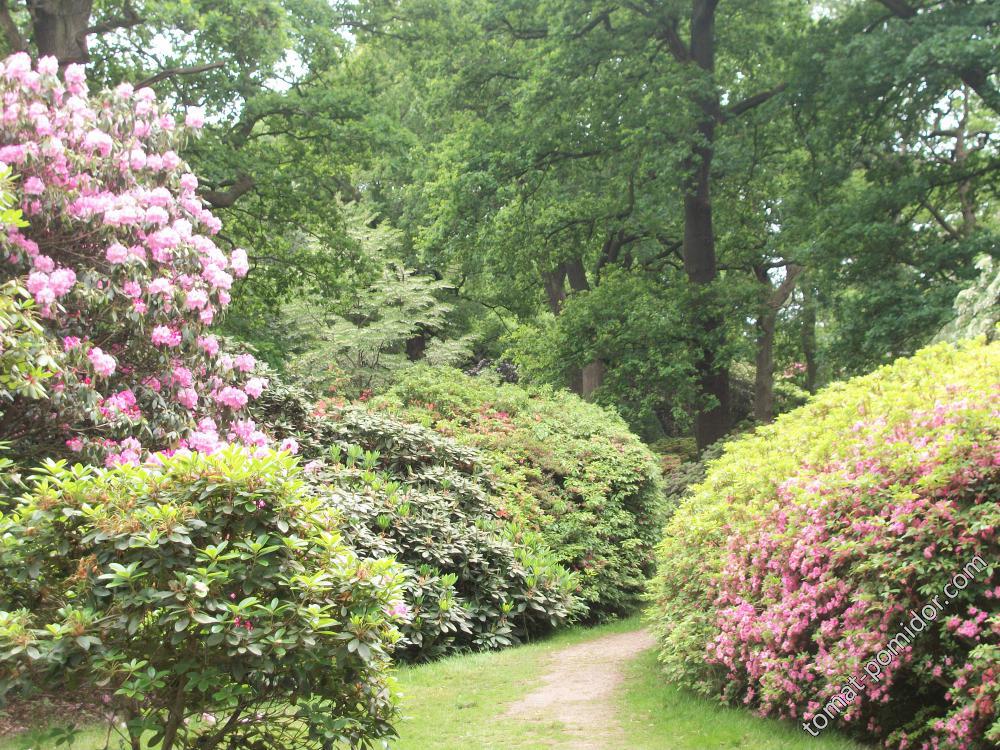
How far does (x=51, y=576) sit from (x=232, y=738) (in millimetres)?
1138

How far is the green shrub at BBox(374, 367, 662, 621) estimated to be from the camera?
1070 centimetres

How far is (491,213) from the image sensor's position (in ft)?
53.9

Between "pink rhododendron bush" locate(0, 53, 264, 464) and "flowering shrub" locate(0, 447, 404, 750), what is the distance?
2.02 m

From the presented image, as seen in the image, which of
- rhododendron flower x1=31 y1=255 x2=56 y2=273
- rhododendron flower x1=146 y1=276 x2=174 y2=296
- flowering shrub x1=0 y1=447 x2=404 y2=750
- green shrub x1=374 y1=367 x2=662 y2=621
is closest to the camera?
flowering shrub x1=0 y1=447 x2=404 y2=750

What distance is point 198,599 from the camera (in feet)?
12.0

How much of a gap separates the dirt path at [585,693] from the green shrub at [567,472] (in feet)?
4.49

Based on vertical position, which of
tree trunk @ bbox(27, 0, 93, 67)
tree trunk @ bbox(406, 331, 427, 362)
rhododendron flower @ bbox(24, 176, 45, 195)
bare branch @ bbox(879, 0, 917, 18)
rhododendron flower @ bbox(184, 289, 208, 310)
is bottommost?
rhododendron flower @ bbox(184, 289, 208, 310)

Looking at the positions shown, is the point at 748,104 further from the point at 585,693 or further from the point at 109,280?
the point at 109,280

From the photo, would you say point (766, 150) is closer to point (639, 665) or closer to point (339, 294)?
point (339, 294)

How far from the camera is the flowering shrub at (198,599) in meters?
3.65

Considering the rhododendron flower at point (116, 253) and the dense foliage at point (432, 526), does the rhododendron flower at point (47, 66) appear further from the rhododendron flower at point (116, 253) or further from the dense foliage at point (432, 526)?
the dense foliage at point (432, 526)

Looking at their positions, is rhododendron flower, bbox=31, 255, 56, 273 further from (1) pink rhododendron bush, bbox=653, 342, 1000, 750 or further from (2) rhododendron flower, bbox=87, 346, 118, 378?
(1) pink rhododendron bush, bbox=653, 342, 1000, 750

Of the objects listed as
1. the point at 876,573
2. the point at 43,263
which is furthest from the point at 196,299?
the point at 876,573

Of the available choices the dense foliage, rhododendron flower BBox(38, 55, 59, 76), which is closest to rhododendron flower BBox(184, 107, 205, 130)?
rhododendron flower BBox(38, 55, 59, 76)
